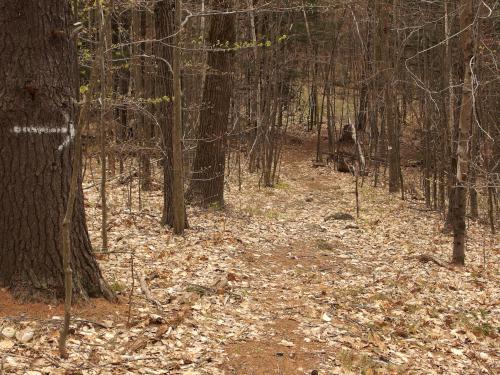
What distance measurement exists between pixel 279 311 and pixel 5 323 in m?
3.25

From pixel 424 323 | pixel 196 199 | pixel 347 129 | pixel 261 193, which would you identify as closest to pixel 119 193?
pixel 196 199

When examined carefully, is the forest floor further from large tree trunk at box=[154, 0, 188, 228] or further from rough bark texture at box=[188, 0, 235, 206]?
large tree trunk at box=[154, 0, 188, 228]

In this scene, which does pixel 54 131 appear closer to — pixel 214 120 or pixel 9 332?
pixel 9 332

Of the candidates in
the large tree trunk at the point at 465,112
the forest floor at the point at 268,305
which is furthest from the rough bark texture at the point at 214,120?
the large tree trunk at the point at 465,112

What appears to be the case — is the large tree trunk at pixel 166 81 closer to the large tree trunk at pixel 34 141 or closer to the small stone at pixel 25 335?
the large tree trunk at pixel 34 141

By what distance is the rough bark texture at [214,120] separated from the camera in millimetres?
11477

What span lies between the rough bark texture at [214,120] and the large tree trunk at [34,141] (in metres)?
6.77

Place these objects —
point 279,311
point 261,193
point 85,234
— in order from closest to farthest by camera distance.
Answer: point 85,234
point 279,311
point 261,193

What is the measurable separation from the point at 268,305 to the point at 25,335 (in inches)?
124

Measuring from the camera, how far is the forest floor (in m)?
4.52

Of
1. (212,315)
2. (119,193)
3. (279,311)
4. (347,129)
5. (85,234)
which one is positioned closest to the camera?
(85,234)

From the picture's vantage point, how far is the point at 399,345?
5805mm

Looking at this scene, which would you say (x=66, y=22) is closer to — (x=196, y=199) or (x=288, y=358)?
(x=288, y=358)

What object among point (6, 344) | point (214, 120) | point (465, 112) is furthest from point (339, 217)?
point (6, 344)
